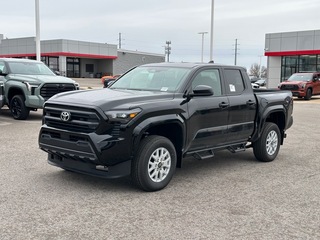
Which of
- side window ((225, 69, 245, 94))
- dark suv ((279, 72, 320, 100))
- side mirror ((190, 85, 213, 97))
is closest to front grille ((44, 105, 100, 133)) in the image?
side mirror ((190, 85, 213, 97))

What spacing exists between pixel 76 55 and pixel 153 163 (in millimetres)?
51678

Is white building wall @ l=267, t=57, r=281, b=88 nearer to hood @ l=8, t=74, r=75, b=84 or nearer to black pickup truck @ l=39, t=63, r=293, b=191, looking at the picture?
hood @ l=8, t=74, r=75, b=84

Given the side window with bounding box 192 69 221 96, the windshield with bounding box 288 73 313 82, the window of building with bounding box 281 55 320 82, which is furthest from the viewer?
the window of building with bounding box 281 55 320 82

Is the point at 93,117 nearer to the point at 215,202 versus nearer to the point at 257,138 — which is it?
the point at 215,202

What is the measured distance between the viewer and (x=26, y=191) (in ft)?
17.6

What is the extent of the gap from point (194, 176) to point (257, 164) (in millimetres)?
1632

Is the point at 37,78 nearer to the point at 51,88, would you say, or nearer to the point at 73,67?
the point at 51,88

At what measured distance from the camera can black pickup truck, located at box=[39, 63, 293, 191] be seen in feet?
16.7

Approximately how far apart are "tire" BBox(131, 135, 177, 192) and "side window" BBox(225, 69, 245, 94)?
1838 mm

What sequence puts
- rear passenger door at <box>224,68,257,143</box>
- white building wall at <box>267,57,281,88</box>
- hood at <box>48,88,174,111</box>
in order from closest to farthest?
hood at <box>48,88,174,111</box>
rear passenger door at <box>224,68,257,143</box>
white building wall at <box>267,57,281,88</box>

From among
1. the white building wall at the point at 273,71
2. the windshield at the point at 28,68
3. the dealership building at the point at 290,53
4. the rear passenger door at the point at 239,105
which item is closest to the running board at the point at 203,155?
the rear passenger door at the point at 239,105

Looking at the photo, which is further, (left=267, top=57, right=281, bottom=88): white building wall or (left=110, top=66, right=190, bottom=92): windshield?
(left=267, top=57, right=281, bottom=88): white building wall

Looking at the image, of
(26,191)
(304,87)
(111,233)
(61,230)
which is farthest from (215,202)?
(304,87)

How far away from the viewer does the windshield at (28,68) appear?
518 inches
